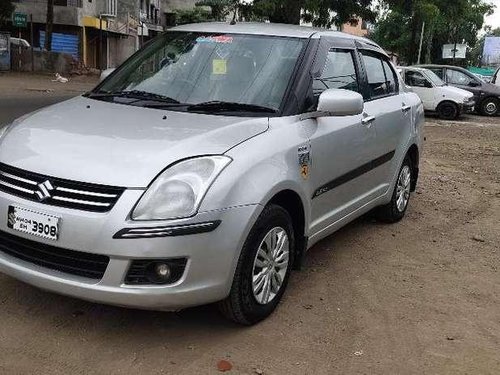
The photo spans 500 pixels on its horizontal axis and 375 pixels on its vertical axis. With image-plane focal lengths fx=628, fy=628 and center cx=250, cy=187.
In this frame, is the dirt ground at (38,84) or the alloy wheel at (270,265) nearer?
the alloy wheel at (270,265)

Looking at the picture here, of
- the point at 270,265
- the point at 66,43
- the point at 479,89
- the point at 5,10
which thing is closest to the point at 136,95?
the point at 270,265

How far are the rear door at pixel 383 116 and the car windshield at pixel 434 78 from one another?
13.0m

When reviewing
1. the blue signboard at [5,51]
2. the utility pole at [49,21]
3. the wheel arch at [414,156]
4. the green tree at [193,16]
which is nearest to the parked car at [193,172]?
the wheel arch at [414,156]

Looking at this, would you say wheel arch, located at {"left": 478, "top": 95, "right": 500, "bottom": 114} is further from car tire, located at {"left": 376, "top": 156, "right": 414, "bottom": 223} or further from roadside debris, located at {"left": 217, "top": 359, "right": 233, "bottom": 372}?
roadside debris, located at {"left": 217, "top": 359, "right": 233, "bottom": 372}

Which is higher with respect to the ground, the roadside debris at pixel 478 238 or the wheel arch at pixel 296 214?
the wheel arch at pixel 296 214

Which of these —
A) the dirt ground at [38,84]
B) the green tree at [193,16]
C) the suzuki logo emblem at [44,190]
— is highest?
the green tree at [193,16]

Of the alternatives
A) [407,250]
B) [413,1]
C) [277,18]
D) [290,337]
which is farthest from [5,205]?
[413,1]

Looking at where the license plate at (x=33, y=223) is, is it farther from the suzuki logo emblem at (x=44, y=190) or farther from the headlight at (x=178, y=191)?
the headlight at (x=178, y=191)

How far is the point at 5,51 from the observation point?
90.6 ft

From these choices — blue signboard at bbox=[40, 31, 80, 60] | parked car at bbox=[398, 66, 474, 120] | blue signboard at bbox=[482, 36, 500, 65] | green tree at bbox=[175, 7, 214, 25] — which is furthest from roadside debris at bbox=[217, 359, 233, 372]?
blue signboard at bbox=[482, 36, 500, 65]

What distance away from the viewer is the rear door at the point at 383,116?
500cm

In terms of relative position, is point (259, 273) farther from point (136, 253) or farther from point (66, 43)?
point (66, 43)

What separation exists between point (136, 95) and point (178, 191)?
1378 mm

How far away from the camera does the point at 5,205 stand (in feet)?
10.6
